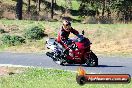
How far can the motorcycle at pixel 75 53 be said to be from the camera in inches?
747

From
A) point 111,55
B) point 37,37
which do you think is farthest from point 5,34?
point 111,55

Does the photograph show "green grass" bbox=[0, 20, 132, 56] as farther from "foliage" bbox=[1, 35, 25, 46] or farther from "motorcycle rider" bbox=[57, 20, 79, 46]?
"motorcycle rider" bbox=[57, 20, 79, 46]

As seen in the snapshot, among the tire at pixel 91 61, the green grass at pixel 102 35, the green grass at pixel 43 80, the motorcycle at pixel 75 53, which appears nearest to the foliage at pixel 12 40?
the green grass at pixel 102 35

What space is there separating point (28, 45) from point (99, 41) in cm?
413

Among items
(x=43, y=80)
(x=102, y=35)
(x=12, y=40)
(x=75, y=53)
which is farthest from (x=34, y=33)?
(x=43, y=80)

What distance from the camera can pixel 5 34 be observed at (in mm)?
27562

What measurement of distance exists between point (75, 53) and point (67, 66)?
0.64 m

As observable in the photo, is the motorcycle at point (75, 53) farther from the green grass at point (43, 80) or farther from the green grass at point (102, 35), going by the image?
the green grass at point (102, 35)

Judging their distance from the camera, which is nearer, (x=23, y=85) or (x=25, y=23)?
(x=23, y=85)

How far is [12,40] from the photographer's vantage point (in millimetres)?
26234

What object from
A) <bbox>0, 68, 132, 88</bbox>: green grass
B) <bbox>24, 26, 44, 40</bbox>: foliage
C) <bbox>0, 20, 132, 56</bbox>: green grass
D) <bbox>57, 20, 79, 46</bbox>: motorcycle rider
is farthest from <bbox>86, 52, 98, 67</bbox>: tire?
<bbox>24, 26, 44, 40</bbox>: foliage

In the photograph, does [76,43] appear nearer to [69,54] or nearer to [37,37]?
[69,54]

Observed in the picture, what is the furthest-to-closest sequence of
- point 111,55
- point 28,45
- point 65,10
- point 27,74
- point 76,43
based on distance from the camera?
1. point 65,10
2. point 28,45
3. point 111,55
4. point 76,43
5. point 27,74

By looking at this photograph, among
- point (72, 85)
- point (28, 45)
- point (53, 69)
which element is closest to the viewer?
point (72, 85)
